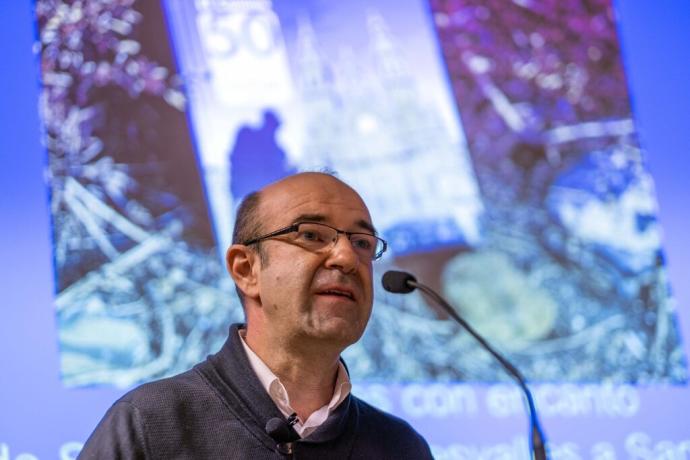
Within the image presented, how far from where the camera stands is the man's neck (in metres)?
1.62

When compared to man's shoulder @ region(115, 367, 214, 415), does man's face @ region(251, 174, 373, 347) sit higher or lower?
higher

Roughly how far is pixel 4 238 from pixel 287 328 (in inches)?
50.5

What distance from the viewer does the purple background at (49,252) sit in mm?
2350

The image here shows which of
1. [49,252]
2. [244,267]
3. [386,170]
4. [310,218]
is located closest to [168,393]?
[244,267]

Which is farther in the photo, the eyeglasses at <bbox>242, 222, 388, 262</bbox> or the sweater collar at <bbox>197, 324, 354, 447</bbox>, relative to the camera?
the eyeglasses at <bbox>242, 222, 388, 262</bbox>

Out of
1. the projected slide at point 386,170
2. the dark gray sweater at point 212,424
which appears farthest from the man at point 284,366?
the projected slide at point 386,170

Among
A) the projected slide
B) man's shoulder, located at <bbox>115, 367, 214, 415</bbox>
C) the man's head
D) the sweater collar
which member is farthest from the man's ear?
the projected slide

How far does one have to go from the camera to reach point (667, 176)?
2.91m

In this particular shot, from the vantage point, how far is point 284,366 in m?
1.62

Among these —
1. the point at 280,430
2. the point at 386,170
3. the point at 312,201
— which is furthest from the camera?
the point at 386,170

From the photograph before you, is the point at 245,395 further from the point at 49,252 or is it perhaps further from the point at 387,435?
the point at 49,252

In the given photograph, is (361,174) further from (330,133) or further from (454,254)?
(454,254)

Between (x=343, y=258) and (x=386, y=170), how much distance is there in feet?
4.01

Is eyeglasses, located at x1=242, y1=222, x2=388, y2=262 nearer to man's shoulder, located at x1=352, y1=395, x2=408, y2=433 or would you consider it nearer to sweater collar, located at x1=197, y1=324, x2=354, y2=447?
sweater collar, located at x1=197, y1=324, x2=354, y2=447
